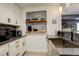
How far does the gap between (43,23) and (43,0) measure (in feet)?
6.36

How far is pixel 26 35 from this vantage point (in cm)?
294

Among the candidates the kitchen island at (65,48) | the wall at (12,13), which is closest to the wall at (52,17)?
→ the wall at (12,13)

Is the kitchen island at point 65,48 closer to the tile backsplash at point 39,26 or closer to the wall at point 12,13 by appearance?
the tile backsplash at point 39,26

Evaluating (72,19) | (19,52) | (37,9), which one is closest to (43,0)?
(72,19)

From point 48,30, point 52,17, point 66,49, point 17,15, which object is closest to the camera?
point 66,49

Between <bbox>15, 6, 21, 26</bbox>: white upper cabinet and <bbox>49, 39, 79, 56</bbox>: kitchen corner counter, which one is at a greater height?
<bbox>15, 6, 21, 26</bbox>: white upper cabinet

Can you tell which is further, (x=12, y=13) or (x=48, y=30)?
(x=48, y=30)

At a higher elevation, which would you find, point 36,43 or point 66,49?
point 66,49

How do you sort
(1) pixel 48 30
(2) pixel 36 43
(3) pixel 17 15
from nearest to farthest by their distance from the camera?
(3) pixel 17 15 → (2) pixel 36 43 → (1) pixel 48 30

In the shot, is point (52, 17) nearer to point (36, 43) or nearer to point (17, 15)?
point (36, 43)

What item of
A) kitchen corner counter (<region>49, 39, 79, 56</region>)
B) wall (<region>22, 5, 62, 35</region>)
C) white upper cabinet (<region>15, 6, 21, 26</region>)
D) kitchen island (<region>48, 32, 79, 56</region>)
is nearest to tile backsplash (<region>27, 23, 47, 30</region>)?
wall (<region>22, 5, 62, 35</region>)

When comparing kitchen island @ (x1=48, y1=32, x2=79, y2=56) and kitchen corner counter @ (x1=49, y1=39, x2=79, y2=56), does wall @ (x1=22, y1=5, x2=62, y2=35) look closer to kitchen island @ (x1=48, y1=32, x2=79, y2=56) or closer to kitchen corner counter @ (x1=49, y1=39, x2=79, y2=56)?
kitchen island @ (x1=48, y1=32, x2=79, y2=56)

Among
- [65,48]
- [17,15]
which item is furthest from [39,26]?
[65,48]

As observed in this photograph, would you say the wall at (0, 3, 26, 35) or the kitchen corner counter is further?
the wall at (0, 3, 26, 35)
